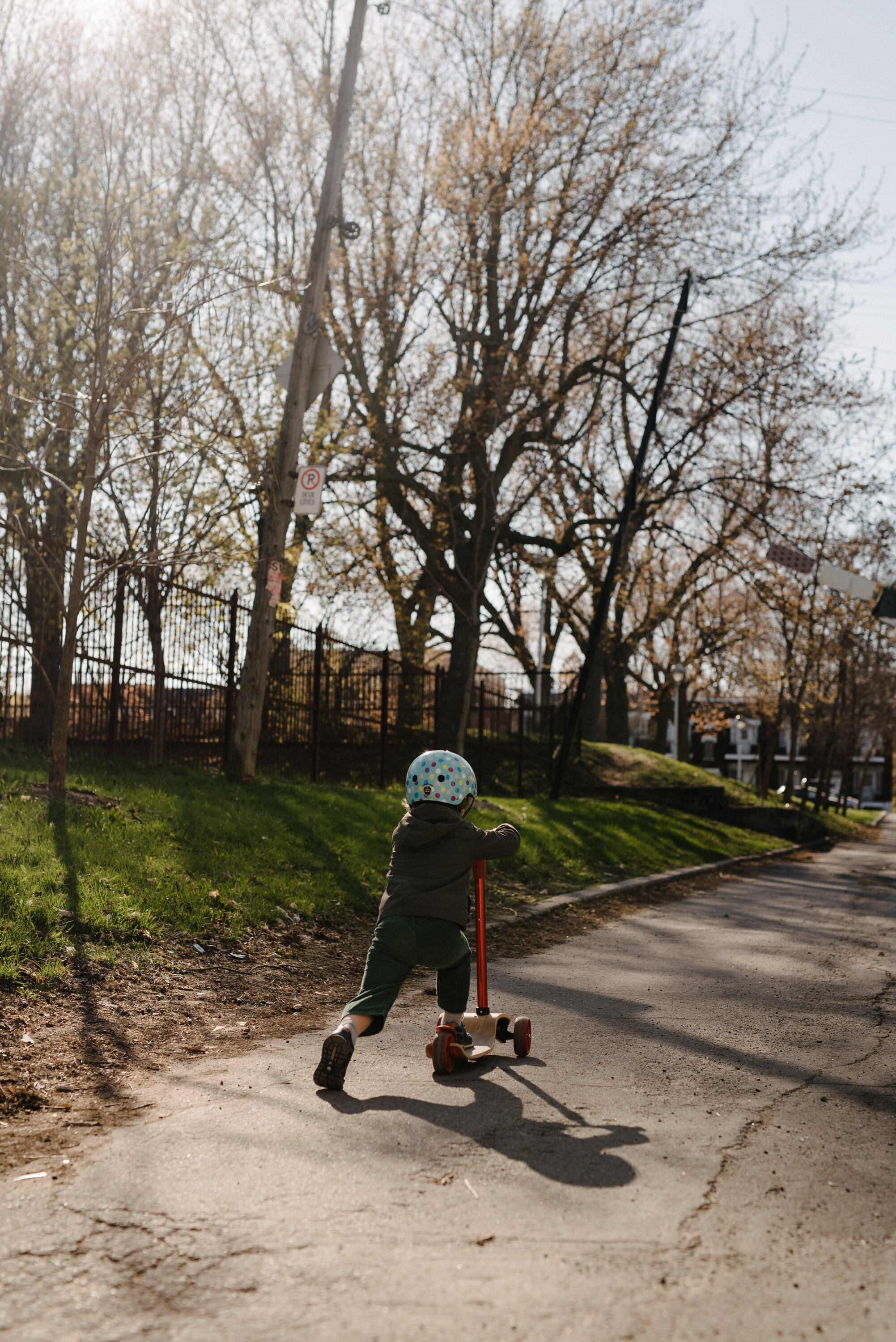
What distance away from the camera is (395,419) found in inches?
765

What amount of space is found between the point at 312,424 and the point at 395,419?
196cm

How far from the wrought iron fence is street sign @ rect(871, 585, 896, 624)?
6979 mm

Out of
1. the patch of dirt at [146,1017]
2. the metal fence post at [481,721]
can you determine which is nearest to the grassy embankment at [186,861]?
the patch of dirt at [146,1017]

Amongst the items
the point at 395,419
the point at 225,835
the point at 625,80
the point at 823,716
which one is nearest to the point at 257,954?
the point at 225,835

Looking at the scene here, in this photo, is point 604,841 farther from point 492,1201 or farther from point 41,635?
point 492,1201

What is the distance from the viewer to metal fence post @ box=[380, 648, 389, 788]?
15852 millimetres

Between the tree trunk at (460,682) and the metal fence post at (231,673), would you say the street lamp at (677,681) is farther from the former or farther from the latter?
the metal fence post at (231,673)

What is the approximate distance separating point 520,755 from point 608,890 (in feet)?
31.8

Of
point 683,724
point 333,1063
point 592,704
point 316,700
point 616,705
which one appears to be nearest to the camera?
point 333,1063

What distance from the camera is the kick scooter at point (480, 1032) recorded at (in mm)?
Answer: 4785

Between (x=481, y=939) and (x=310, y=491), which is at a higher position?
(x=310, y=491)

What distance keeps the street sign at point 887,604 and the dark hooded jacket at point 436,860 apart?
15.9 meters

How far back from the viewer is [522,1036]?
5109mm

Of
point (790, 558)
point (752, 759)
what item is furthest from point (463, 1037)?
point (752, 759)
